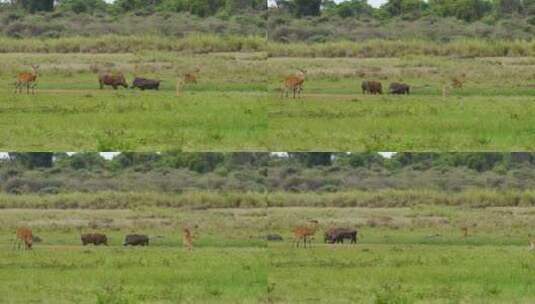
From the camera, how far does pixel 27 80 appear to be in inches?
673

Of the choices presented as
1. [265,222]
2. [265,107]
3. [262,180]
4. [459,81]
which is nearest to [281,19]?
[265,107]

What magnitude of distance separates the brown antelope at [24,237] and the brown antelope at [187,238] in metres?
1.57

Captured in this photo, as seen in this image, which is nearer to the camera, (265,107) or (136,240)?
(265,107)

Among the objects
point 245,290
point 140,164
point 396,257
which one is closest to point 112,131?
point 140,164

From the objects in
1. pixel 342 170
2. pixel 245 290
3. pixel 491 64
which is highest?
pixel 491 64

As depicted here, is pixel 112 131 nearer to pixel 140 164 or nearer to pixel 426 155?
pixel 140 164

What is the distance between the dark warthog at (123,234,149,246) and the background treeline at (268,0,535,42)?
246 centimetres

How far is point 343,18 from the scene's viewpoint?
17.2 metres

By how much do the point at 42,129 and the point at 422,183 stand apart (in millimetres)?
3949

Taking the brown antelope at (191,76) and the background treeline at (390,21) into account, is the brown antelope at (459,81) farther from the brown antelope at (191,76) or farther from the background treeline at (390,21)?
the brown antelope at (191,76)

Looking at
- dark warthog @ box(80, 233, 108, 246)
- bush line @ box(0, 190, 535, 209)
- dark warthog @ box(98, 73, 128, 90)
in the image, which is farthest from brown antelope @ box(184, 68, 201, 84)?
Answer: dark warthog @ box(80, 233, 108, 246)

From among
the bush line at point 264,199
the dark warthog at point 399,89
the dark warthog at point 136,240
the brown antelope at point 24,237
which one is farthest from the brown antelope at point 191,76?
the brown antelope at point 24,237

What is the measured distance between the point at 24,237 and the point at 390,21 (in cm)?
439

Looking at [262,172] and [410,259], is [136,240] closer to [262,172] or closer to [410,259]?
[262,172]
